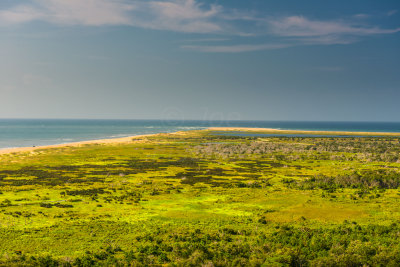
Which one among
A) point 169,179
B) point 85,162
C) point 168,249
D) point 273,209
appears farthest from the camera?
point 85,162

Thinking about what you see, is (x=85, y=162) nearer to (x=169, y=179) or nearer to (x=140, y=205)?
(x=169, y=179)

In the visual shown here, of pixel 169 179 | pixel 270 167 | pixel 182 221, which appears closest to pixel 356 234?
pixel 182 221

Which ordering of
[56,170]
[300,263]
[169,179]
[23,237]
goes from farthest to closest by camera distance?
[56,170], [169,179], [23,237], [300,263]

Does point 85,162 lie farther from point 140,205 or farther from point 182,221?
point 182,221

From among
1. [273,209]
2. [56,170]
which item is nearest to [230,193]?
[273,209]

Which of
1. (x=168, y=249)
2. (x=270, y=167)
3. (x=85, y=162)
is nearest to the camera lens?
(x=168, y=249)

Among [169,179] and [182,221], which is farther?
[169,179]
